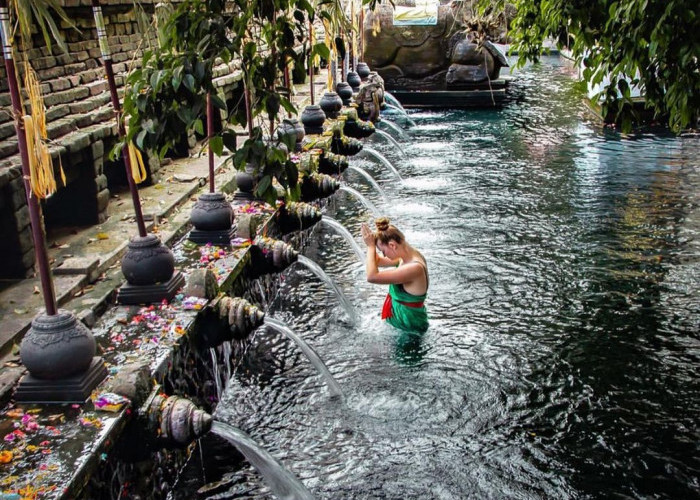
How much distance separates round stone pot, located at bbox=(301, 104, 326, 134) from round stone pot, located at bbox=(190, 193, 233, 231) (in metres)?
5.56

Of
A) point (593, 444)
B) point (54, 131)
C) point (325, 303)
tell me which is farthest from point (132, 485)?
point (54, 131)

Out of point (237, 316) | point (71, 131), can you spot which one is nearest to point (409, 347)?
point (237, 316)

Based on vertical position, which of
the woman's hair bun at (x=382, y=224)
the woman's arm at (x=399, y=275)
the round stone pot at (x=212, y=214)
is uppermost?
the round stone pot at (x=212, y=214)

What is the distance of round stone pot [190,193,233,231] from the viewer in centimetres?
701

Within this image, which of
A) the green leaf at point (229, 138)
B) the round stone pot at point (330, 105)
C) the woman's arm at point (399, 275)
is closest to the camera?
the green leaf at point (229, 138)

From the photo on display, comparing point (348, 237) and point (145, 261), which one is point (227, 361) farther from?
point (348, 237)

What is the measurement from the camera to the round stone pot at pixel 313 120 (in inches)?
488

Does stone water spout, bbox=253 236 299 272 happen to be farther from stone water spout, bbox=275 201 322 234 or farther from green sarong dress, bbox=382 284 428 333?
stone water spout, bbox=275 201 322 234

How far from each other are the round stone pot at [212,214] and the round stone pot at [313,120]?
219 inches

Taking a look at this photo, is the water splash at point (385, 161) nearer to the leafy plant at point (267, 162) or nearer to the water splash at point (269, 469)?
the water splash at point (269, 469)

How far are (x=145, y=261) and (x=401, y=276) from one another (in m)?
2.47

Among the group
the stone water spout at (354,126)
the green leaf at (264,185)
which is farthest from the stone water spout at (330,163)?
the green leaf at (264,185)

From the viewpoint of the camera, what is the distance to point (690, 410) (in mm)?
5969

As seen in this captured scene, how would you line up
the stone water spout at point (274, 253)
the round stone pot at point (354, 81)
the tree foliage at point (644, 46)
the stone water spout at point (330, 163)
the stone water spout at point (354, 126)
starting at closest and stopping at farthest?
1. the tree foliage at point (644, 46)
2. the stone water spout at point (274, 253)
3. the stone water spout at point (330, 163)
4. the stone water spout at point (354, 126)
5. the round stone pot at point (354, 81)
